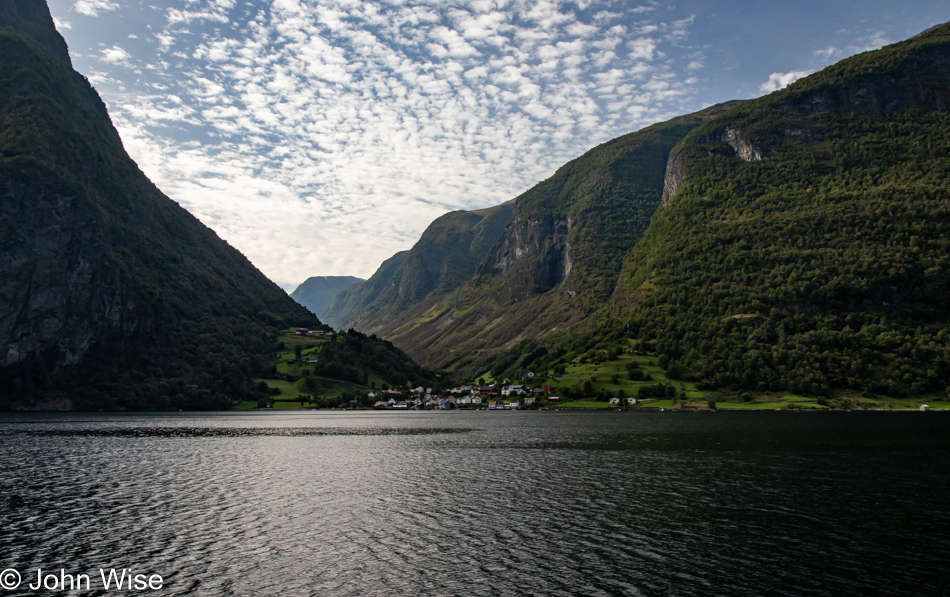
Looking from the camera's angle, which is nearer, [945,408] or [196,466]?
[196,466]

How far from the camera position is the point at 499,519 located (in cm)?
4322

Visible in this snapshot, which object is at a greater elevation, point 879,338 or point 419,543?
point 879,338

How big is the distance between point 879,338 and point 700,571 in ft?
693

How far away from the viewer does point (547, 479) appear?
197ft

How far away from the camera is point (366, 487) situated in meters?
57.8

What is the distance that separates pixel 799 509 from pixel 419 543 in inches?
1223

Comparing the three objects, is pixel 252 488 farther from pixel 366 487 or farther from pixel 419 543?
pixel 419 543

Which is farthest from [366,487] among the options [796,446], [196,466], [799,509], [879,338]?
[879,338]

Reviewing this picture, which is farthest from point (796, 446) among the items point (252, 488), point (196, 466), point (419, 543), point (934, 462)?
point (196, 466)

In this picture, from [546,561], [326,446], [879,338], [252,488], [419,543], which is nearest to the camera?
[546,561]

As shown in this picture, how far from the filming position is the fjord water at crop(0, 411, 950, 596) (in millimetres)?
30125

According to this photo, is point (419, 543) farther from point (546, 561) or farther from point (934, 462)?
point (934, 462)

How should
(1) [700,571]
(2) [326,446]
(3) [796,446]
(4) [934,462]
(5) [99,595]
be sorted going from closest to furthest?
(5) [99,595] < (1) [700,571] < (4) [934,462] < (3) [796,446] < (2) [326,446]

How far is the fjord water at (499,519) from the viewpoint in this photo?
98.8 feet
